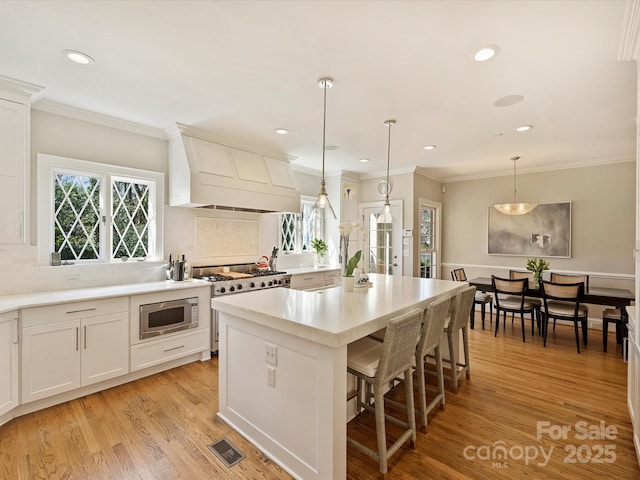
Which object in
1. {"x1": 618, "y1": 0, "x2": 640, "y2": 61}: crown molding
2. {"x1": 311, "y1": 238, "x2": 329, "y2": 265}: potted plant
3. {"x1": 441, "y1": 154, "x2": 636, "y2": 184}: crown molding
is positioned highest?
{"x1": 441, "y1": 154, "x2": 636, "y2": 184}: crown molding

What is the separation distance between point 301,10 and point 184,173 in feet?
7.85

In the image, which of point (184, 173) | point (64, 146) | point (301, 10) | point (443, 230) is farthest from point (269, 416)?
point (443, 230)

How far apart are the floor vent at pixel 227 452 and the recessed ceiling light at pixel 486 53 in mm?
3063


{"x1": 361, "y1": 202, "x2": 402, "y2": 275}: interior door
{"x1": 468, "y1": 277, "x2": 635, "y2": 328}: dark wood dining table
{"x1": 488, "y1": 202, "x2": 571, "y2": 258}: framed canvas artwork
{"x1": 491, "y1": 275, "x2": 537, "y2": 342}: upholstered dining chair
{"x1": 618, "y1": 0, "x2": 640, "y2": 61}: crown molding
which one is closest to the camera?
{"x1": 618, "y1": 0, "x2": 640, "y2": 61}: crown molding

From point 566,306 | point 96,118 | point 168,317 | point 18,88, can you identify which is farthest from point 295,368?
point 566,306

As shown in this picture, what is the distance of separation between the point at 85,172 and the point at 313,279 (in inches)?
124

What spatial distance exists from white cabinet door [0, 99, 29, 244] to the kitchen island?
1841mm

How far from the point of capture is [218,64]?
226cm

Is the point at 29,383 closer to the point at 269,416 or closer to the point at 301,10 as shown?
the point at 269,416

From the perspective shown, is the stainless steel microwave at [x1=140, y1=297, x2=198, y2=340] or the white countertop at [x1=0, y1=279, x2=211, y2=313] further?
the stainless steel microwave at [x1=140, y1=297, x2=198, y2=340]

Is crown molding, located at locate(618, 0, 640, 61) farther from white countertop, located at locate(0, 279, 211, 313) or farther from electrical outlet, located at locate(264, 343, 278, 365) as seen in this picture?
white countertop, located at locate(0, 279, 211, 313)

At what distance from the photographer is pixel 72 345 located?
265 centimetres

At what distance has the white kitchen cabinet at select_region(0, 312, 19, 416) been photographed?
7.45 ft

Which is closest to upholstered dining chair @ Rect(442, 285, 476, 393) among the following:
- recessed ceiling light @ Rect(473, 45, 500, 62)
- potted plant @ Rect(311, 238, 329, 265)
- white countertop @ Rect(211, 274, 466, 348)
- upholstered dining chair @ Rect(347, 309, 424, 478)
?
white countertop @ Rect(211, 274, 466, 348)
